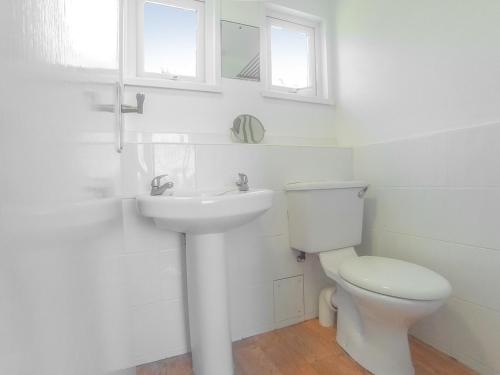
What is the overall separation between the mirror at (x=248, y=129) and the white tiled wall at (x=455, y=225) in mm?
699

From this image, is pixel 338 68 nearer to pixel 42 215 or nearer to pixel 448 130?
pixel 448 130

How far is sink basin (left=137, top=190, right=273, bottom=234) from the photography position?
30.3 inches

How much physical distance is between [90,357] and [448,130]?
1.37 m

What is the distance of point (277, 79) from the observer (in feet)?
5.51

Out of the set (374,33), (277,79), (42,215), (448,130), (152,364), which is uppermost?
(374,33)

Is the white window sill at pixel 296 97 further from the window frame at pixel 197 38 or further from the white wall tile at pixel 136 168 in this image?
the white wall tile at pixel 136 168

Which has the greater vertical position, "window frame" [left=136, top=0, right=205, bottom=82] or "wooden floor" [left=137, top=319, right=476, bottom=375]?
"window frame" [left=136, top=0, right=205, bottom=82]

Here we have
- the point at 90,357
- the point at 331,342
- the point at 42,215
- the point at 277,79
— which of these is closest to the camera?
the point at 42,215

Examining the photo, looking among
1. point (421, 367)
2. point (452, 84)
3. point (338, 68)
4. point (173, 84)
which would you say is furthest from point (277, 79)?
point (421, 367)

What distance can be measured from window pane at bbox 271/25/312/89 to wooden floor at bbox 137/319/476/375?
1528 millimetres

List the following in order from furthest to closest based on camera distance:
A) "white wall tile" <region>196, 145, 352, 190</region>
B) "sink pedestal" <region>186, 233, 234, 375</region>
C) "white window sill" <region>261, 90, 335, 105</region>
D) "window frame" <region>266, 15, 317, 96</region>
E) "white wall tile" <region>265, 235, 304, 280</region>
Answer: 1. "window frame" <region>266, 15, 317, 96</region>
2. "white window sill" <region>261, 90, 335, 105</region>
3. "white wall tile" <region>265, 235, 304, 280</region>
4. "white wall tile" <region>196, 145, 352, 190</region>
5. "sink pedestal" <region>186, 233, 234, 375</region>

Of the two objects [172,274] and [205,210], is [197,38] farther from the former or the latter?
[172,274]

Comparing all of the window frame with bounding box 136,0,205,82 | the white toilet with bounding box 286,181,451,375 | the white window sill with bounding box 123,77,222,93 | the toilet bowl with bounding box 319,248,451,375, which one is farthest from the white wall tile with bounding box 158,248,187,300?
the window frame with bounding box 136,0,205,82

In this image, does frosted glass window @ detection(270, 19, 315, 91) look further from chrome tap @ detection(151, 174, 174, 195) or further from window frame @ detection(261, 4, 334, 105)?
chrome tap @ detection(151, 174, 174, 195)
